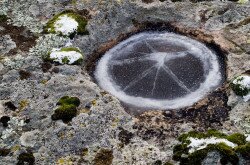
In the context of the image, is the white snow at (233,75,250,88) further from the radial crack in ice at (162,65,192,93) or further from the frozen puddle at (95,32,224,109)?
the radial crack in ice at (162,65,192,93)

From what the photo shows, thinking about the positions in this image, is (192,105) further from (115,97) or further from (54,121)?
(54,121)

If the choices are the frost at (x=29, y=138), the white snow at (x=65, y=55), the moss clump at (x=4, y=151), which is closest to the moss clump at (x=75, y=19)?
the white snow at (x=65, y=55)

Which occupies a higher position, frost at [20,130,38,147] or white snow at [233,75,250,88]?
white snow at [233,75,250,88]

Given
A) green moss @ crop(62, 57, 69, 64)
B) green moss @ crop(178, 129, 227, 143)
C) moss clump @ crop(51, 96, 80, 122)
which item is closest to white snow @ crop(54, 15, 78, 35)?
green moss @ crop(62, 57, 69, 64)

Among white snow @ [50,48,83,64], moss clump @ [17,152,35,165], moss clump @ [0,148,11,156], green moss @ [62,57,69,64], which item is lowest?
moss clump @ [17,152,35,165]

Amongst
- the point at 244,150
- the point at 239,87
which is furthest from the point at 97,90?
the point at 244,150

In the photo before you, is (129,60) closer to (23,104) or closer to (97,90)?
(97,90)
